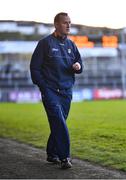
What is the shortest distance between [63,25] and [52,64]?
23.3 inches

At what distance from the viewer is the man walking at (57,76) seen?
26.2 feet

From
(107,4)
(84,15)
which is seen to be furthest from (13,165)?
(84,15)

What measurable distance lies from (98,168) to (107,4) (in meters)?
11.7

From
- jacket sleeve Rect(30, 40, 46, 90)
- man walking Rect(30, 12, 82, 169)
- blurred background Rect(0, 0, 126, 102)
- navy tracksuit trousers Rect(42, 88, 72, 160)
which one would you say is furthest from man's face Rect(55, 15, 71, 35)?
blurred background Rect(0, 0, 126, 102)

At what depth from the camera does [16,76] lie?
2140 inches

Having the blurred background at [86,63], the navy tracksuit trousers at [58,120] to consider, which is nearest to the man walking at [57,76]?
the navy tracksuit trousers at [58,120]

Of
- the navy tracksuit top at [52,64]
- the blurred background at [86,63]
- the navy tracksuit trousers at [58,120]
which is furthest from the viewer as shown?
the blurred background at [86,63]

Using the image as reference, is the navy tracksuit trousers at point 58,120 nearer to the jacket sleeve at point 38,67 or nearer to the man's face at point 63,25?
the jacket sleeve at point 38,67

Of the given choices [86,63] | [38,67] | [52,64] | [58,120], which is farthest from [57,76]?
[86,63]

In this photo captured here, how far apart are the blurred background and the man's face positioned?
3521 cm

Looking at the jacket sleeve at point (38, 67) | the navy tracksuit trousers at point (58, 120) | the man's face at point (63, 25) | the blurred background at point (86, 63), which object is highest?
the man's face at point (63, 25)

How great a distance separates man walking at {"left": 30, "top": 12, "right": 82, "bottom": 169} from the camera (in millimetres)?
7977

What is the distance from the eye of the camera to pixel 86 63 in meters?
57.4

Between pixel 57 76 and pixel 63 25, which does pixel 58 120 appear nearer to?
pixel 57 76
